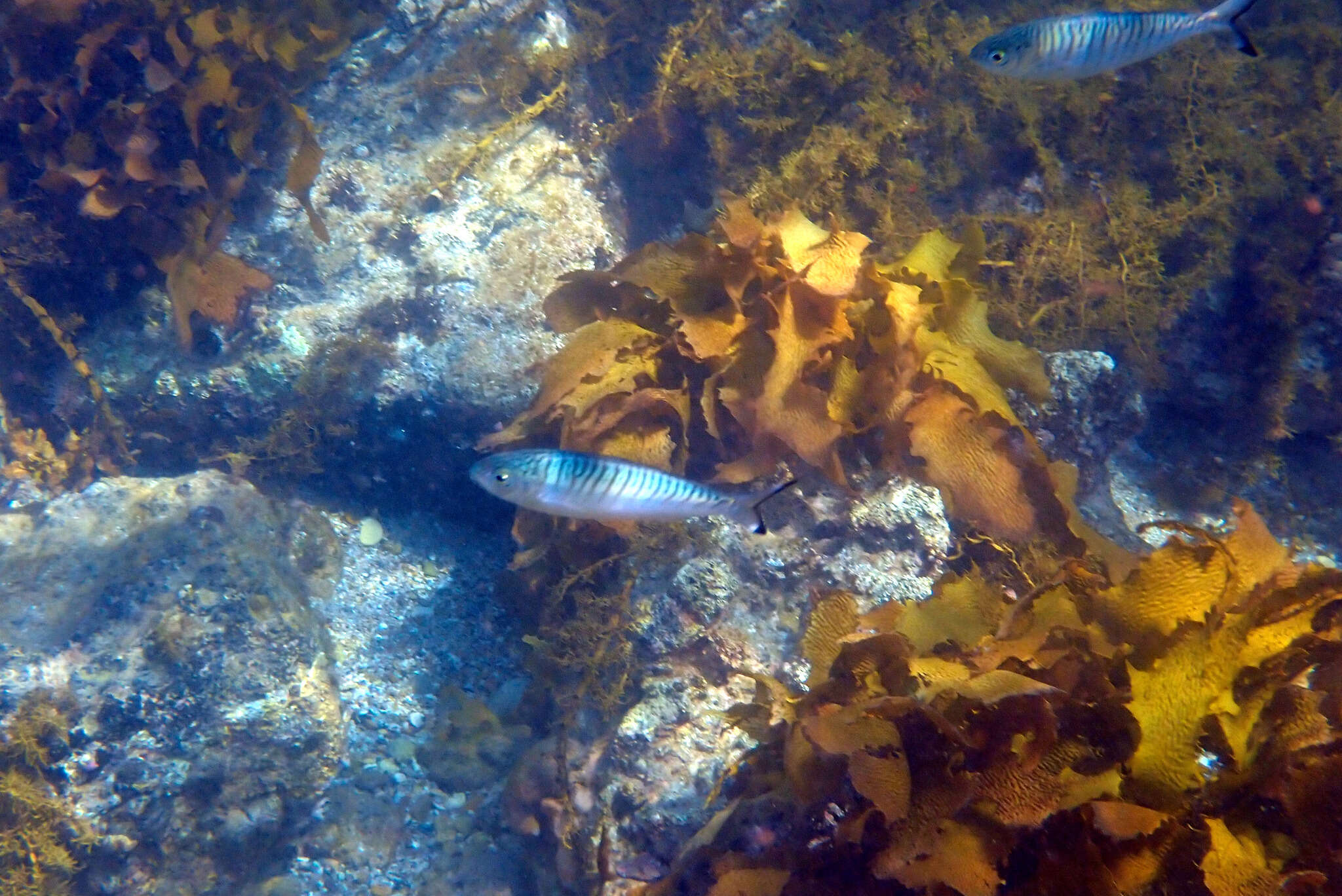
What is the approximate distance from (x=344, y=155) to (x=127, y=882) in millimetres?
4874

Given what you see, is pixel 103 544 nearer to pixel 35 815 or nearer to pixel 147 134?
pixel 35 815

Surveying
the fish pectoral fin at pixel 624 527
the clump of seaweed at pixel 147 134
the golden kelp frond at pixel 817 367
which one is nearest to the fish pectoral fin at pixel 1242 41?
the golden kelp frond at pixel 817 367

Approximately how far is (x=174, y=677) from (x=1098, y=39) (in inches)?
223

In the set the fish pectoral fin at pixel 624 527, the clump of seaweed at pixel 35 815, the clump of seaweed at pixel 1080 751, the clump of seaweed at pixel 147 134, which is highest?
the clump of seaweed at pixel 147 134

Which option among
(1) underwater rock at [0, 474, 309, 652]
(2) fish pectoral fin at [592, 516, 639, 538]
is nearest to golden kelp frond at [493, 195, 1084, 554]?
(2) fish pectoral fin at [592, 516, 639, 538]

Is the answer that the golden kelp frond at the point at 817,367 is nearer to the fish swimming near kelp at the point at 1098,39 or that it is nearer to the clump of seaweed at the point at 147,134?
the fish swimming near kelp at the point at 1098,39

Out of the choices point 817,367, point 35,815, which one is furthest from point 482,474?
point 35,815

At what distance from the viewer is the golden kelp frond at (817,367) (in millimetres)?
3137

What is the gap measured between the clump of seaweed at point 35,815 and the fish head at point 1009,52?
5738 millimetres

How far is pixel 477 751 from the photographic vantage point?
420cm

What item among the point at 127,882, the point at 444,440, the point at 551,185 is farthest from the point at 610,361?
the point at 127,882

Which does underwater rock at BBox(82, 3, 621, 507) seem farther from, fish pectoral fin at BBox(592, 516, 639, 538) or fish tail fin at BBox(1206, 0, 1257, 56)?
fish tail fin at BBox(1206, 0, 1257, 56)

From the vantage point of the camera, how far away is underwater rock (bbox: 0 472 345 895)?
371cm

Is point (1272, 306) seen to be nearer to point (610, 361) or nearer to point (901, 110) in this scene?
point (901, 110)
